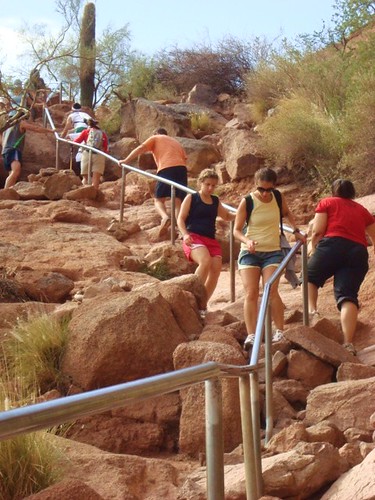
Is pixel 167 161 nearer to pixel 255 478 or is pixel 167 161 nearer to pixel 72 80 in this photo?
pixel 255 478

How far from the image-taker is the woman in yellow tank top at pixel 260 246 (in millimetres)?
7223

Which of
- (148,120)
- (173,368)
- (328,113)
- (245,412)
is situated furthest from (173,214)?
(148,120)

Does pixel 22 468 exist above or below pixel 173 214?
below

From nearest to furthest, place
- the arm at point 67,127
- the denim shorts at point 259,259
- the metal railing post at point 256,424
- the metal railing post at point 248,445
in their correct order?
the metal railing post at point 248,445 < the metal railing post at point 256,424 < the denim shorts at point 259,259 < the arm at point 67,127

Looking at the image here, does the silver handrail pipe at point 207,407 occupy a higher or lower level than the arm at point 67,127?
lower

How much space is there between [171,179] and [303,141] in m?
5.09

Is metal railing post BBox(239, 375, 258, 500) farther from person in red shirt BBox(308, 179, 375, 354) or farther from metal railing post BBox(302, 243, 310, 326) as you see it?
person in red shirt BBox(308, 179, 375, 354)

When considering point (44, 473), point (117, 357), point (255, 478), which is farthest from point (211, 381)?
point (117, 357)

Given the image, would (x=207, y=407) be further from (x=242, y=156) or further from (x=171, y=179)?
(x=242, y=156)

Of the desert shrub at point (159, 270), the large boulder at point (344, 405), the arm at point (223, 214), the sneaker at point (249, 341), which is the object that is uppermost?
the arm at point (223, 214)

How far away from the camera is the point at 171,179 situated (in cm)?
1186

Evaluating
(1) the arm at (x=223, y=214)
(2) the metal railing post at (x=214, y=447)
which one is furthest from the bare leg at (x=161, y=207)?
(2) the metal railing post at (x=214, y=447)

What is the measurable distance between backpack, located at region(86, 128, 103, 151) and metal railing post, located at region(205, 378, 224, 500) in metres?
13.4

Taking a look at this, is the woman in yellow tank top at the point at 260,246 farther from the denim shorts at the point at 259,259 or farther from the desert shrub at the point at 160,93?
the desert shrub at the point at 160,93
